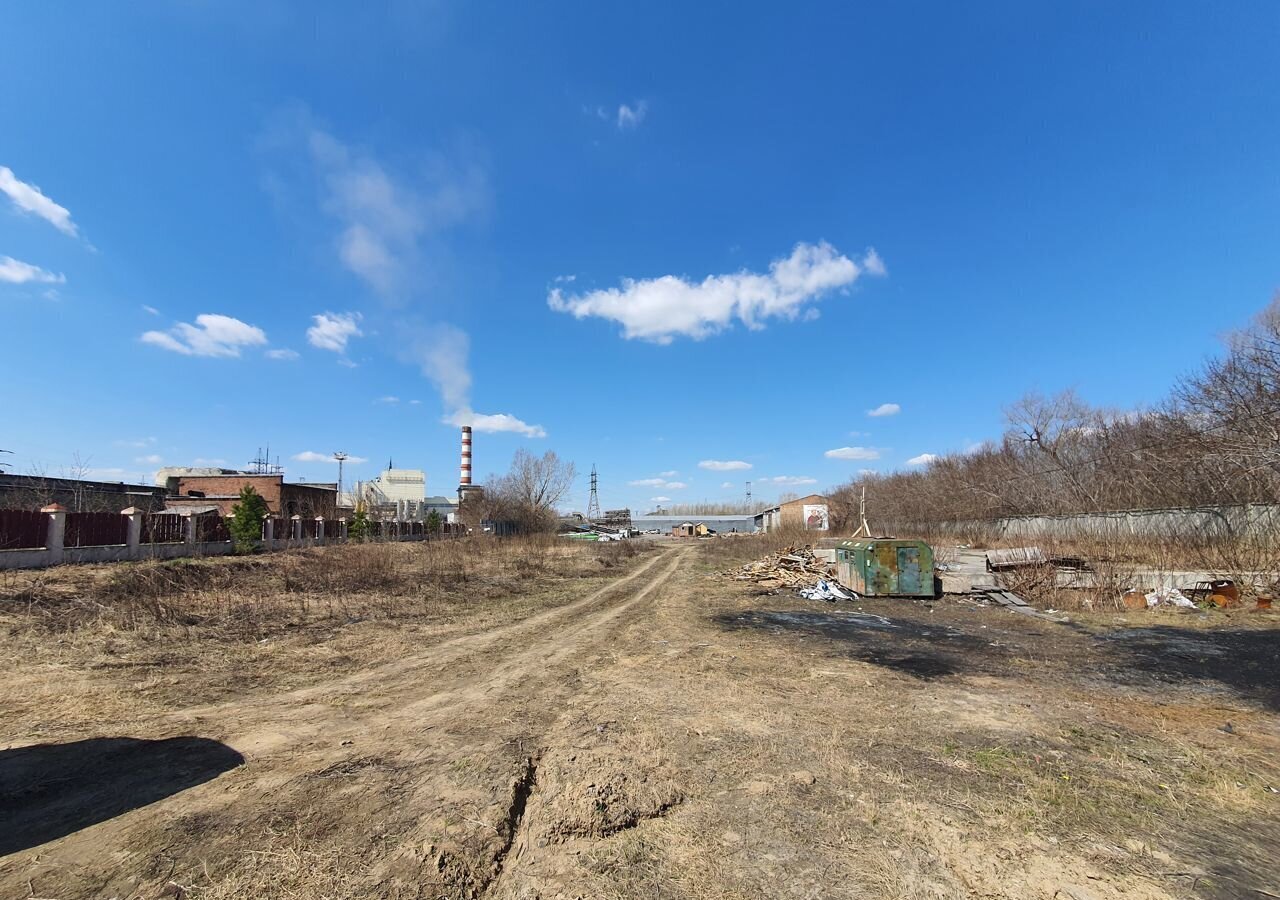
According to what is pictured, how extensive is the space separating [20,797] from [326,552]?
2231 centimetres

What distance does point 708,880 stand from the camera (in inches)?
128

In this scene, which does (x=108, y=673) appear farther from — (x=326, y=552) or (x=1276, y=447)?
(x=1276, y=447)

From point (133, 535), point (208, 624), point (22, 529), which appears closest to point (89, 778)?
point (208, 624)

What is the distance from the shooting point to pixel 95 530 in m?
18.7

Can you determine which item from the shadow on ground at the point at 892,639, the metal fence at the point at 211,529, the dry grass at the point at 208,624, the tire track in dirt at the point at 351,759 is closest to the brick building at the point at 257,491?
the metal fence at the point at 211,529

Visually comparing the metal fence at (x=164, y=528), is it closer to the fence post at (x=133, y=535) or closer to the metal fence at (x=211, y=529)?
the fence post at (x=133, y=535)

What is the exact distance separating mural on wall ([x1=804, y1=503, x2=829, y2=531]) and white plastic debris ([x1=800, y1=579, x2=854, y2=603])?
48073 mm

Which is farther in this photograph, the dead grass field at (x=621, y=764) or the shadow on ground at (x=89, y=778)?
the shadow on ground at (x=89, y=778)

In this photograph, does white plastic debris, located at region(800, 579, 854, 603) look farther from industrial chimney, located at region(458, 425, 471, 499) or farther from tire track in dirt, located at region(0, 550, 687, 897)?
industrial chimney, located at region(458, 425, 471, 499)

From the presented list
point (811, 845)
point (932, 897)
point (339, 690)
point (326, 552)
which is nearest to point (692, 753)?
point (811, 845)

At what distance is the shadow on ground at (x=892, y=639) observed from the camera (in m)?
8.73

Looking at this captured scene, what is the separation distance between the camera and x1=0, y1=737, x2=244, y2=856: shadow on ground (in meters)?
3.65

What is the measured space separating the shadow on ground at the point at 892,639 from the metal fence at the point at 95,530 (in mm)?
19882

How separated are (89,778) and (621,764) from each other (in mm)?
3975
